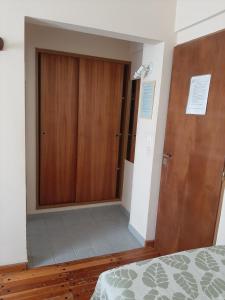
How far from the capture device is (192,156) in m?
1.99

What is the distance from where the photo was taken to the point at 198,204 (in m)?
1.92

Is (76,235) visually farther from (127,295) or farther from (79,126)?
(127,295)

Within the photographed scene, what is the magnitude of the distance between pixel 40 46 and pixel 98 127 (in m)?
1.19

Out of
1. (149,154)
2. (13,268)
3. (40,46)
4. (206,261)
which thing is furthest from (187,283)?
(40,46)

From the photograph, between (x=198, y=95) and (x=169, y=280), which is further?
(x=198, y=95)

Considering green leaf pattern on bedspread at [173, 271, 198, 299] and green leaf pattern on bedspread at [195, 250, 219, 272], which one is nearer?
green leaf pattern on bedspread at [173, 271, 198, 299]

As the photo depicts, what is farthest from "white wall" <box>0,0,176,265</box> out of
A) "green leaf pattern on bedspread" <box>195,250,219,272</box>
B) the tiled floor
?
"green leaf pattern on bedspread" <box>195,250,219,272</box>

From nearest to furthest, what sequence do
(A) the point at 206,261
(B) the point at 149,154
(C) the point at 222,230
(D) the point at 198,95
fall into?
(A) the point at 206,261 < (C) the point at 222,230 < (D) the point at 198,95 < (B) the point at 149,154

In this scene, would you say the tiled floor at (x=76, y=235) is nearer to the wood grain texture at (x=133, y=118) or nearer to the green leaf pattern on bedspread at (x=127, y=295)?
the wood grain texture at (x=133, y=118)

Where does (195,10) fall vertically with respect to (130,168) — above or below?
above

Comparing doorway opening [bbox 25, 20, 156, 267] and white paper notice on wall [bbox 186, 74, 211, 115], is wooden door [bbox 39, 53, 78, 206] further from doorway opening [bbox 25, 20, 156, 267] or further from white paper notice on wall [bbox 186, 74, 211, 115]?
white paper notice on wall [bbox 186, 74, 211, 115]

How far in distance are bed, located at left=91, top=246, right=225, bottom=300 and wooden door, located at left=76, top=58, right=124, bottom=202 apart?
220 cm

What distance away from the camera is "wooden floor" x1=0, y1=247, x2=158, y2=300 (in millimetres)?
1837

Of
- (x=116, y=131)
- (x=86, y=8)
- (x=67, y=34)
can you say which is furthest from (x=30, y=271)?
(x=67, y=34)
